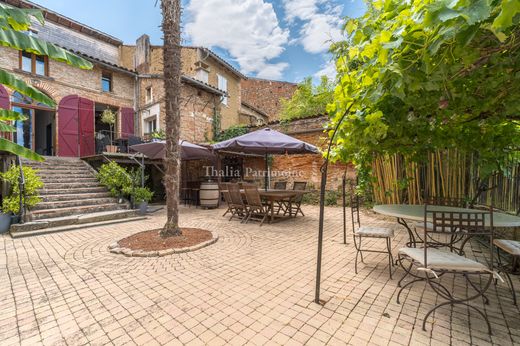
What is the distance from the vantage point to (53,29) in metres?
11.4

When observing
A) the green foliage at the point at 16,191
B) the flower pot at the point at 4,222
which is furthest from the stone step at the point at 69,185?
the flower pot at the point at 4,222

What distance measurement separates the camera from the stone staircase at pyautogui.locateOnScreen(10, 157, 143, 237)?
509 centimetres

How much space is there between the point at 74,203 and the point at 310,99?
471 inches

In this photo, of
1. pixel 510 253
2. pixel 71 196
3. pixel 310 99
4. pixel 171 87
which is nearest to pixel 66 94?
pixel 71 196

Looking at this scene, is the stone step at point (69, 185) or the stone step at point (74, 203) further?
the stone step at point (69, 185)


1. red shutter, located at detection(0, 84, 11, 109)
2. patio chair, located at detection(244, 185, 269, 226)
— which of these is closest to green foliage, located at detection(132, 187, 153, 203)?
patio chair, located at detection(244, 185, 269, 226)

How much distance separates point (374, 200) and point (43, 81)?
1325cm

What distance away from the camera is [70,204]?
6062mm

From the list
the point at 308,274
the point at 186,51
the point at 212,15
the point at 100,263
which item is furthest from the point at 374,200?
the point at 186,51

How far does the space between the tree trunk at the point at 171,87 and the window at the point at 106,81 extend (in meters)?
9.34

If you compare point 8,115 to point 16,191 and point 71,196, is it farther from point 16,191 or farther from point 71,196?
point 71,196

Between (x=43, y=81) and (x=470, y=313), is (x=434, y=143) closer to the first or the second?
(x=470, y=313)

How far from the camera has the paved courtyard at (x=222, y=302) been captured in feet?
5.83

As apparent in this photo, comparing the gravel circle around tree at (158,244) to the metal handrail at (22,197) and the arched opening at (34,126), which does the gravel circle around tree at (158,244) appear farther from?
the arched opening at (34,126)
